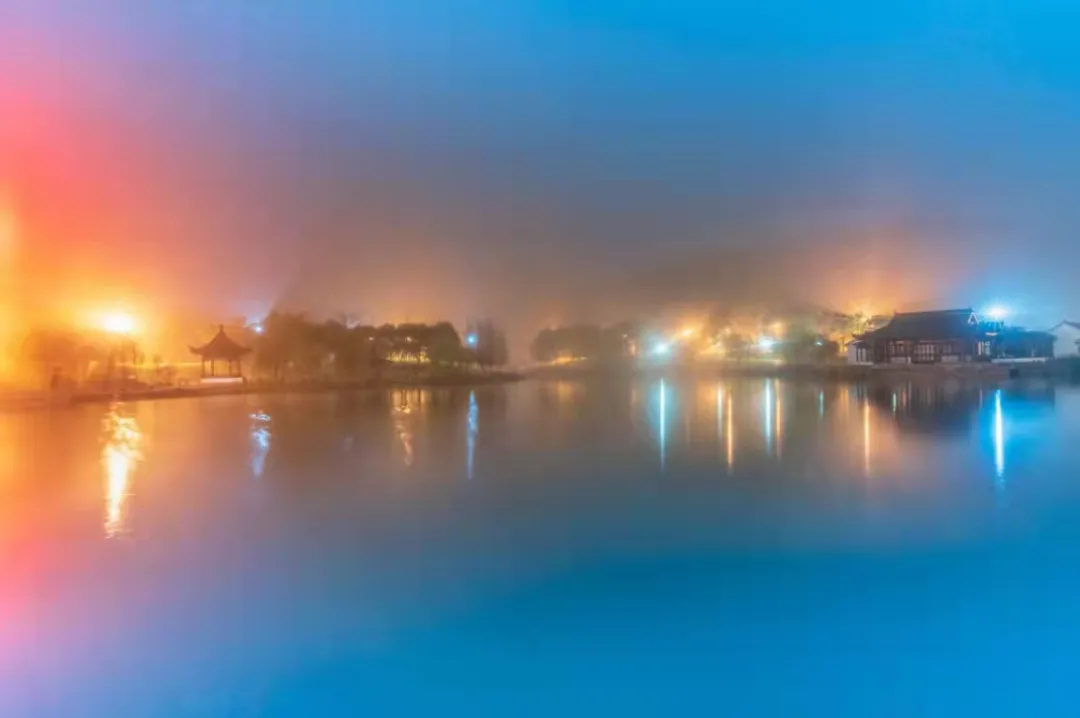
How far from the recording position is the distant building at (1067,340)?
9.89 m

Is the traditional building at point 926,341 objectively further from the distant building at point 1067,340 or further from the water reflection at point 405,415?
the water reflection at point 405,415

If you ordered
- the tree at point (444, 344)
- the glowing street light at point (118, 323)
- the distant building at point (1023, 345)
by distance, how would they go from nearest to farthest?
the glowing street light at point (118, 323) → the tree at point (444, 344) → the distant building at point (1023, 345)

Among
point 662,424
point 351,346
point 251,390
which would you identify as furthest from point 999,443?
point 251,390

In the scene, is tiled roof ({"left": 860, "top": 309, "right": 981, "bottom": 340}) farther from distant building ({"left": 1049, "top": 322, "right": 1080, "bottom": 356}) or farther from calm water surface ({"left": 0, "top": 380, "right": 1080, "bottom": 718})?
calm water surface ({"left": 0, "top": 380, "right": 1080, "bottom": 718})

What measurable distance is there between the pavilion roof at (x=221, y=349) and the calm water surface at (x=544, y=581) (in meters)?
2.97

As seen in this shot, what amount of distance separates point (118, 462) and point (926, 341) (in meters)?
13.9

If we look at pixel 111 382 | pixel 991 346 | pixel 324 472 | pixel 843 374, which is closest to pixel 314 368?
pixel 111 382

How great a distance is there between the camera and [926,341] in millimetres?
12523

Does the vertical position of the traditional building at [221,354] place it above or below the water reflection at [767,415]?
above

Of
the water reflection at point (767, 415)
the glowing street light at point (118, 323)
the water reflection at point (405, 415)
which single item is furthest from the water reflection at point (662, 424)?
the glowing street light at point (118, 323)

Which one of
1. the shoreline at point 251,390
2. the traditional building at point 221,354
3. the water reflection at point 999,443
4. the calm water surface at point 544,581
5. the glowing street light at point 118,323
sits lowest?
the calm water surface at point 544,581

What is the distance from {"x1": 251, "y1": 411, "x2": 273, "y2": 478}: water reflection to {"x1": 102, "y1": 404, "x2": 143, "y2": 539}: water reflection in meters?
0.78

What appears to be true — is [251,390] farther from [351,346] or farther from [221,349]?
[351,346]

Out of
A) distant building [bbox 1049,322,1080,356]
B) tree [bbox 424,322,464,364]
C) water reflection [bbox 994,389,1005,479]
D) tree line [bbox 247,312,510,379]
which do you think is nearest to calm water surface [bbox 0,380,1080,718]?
water reflection [bbox 994,389,1005,479]
